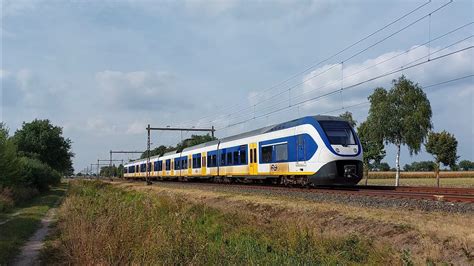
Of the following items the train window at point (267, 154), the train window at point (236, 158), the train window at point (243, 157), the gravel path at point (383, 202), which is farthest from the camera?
the train window at point (236, 158)

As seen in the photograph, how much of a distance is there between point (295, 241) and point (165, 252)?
3.49 meters

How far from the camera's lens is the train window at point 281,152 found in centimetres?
2366

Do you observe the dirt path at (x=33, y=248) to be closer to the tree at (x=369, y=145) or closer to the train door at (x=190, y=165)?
the train door at (x=190, y=165)

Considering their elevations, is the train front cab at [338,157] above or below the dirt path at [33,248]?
above

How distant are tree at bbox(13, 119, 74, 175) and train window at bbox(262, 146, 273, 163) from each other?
46.5 metres

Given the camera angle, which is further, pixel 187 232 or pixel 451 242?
pixel 187 232

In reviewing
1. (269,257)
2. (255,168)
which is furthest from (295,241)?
(255,168)

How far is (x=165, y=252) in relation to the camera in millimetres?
8953

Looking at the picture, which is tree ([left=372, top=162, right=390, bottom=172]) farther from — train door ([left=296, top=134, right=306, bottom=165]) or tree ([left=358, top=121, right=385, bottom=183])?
train door ([left=296, top=134, right=306, bottom=165])

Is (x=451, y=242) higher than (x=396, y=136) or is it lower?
lower

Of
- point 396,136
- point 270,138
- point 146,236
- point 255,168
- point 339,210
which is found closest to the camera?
point 146,236

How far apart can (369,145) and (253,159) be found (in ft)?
48.6

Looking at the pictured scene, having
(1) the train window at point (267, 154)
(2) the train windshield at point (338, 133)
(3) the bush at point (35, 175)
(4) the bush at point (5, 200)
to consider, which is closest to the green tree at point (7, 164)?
(4) the bush at point (5, 200)

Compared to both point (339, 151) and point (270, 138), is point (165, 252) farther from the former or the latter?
point (270, 138)
